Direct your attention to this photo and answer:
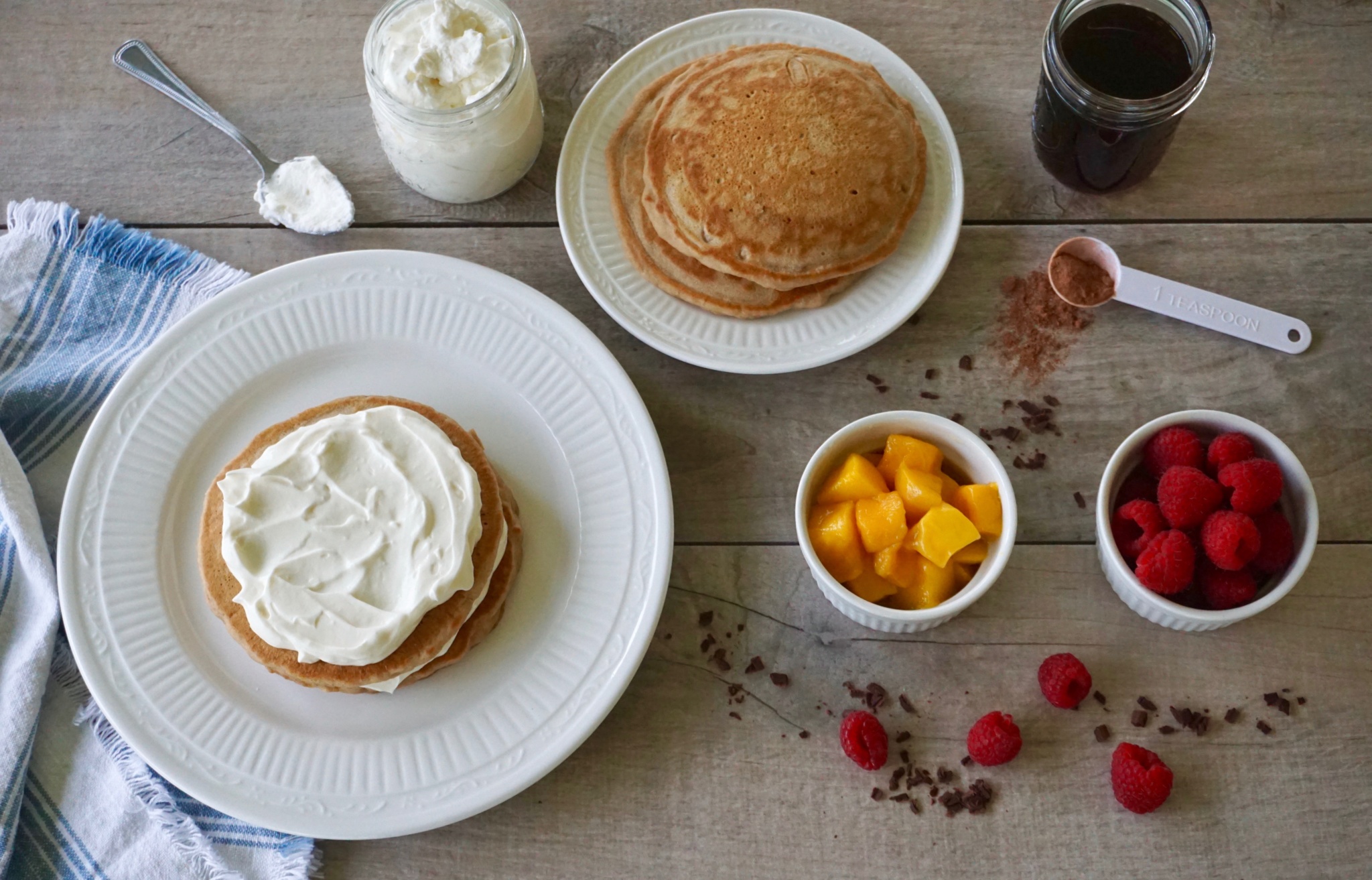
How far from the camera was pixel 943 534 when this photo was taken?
1.45 meters

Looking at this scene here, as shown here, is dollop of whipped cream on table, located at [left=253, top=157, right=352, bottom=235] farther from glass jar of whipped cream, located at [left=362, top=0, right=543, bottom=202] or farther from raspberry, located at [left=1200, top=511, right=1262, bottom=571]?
raspberry, located at [left=1200, top=511, right=1262, bottom=571]

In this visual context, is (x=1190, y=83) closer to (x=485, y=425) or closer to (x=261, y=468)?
(x=485, y=425)

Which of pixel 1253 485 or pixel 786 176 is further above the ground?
pixel 786 176

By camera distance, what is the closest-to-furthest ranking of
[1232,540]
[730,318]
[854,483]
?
1. [1232,540]
2. [854,483]
3. [730,318]

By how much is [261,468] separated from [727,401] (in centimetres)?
68

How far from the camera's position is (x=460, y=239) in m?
1.76

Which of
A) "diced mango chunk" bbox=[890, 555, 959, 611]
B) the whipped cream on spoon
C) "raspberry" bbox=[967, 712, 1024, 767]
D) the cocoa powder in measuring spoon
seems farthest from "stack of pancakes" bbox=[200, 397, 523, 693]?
the cocoa powder in measuring spoon

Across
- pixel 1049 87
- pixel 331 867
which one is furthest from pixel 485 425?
pixel 1049 87

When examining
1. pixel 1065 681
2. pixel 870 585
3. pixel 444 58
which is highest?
pixel 444 58

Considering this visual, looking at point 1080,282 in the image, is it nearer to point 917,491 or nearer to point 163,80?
point 917,491

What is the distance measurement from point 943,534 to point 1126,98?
2.37 ft

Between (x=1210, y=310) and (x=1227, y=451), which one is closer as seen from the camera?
(x=1227, y=451)

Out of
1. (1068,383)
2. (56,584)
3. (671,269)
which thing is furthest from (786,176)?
(56,584)

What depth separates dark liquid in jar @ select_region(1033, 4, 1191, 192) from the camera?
1.60m
